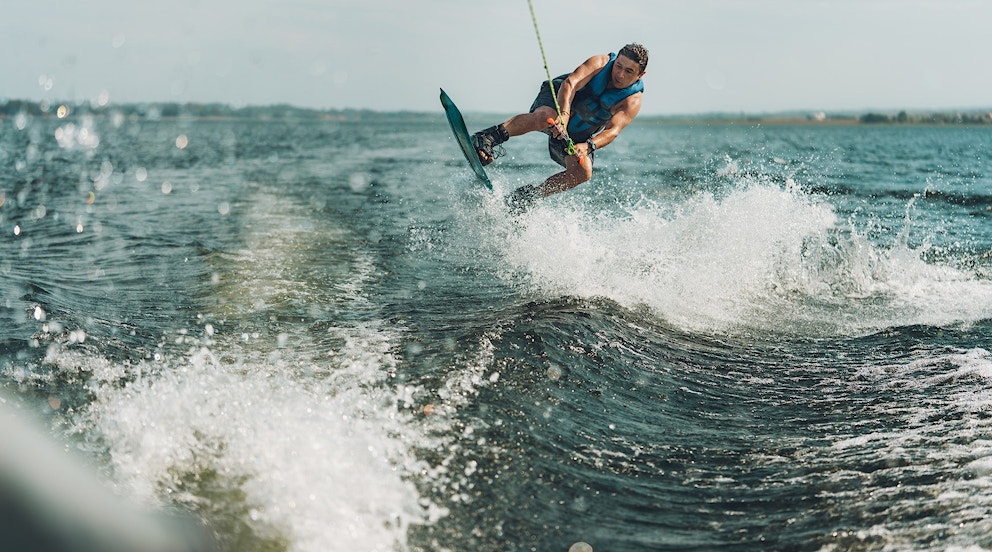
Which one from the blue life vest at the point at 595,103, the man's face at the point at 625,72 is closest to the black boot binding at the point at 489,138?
the blue life vest at the point at 595,103

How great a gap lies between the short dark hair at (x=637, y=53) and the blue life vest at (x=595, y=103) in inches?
7.7

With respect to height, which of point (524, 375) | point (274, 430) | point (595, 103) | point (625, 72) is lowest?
point (524, 375)

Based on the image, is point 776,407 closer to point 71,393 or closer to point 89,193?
point 71,393

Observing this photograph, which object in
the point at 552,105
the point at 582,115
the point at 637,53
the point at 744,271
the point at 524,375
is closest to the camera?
the point at 524,375

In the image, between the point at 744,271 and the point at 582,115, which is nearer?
the point at 582,115

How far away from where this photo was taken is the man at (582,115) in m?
8.16

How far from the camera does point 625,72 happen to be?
821 centimetres

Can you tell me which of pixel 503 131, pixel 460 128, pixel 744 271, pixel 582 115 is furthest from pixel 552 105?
pixel 744 271

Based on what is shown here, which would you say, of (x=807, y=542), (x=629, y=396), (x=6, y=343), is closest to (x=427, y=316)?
(x=629, y=396)

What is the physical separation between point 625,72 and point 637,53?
23 centimetres

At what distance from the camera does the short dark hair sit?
8102mm

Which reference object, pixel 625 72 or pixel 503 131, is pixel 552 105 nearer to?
pixel 503 131

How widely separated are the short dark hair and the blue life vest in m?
0.20

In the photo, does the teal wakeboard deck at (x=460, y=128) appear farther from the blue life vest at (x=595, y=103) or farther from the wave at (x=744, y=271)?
the blue life vest at (x=595, y=103)
